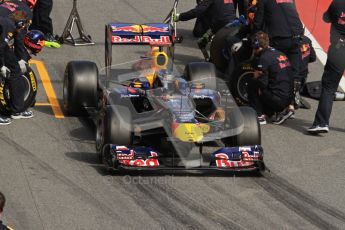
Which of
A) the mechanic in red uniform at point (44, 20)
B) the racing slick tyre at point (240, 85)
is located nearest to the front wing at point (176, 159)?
the racing slick tyre at point (240, 85)

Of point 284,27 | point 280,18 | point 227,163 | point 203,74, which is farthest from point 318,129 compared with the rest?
point 227,163

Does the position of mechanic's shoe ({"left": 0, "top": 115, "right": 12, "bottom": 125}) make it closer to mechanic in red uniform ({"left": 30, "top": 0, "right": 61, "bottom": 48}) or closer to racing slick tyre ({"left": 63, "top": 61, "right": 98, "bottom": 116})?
racing slick tyre ({"left": 63, "top": 61, "right": 98, "bottom": 116})

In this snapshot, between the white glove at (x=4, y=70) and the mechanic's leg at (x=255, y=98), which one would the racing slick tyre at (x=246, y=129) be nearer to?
the mechanic's leg at (x=255, y=98)

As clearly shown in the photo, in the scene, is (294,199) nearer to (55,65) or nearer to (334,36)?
(334,36)

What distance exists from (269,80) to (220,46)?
258cm

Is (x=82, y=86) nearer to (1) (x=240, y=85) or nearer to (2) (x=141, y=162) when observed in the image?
(1) (x=240, y=85)

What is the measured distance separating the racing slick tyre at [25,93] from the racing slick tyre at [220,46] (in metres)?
3.84

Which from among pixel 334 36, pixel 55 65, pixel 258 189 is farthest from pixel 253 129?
pixel 55 65

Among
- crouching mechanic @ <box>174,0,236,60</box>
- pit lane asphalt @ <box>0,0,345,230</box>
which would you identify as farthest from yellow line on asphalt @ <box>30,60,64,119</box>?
crouching mechanic @ <box>174,0,236,60</box>

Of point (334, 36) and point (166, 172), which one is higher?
point (334, 36)

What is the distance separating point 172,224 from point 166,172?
182cm

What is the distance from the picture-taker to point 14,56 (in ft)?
48.8

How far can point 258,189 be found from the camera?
1238 cm

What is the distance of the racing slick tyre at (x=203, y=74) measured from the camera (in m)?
15.1
